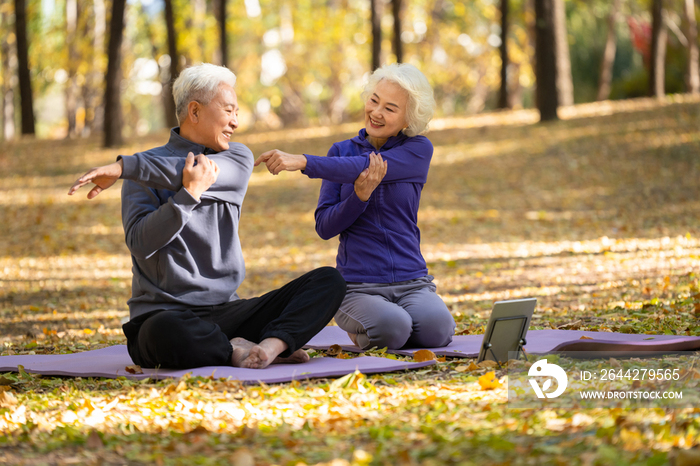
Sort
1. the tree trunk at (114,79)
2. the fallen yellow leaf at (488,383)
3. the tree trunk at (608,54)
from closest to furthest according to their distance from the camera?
1. the fallen yellow leaf at (488,383)
2. the tree trunk at (114,79)
3. the tree trunk at (608,54)

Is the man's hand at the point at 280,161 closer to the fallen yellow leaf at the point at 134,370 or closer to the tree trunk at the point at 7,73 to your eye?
the fallen yellow leaf at the point at 134,370

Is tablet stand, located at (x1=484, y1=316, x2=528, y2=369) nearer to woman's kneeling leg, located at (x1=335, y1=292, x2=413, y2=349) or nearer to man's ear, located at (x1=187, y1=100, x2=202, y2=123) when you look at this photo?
woman's kneeling leg, located at (x1=335, y1=292, x2=413, y2=349)

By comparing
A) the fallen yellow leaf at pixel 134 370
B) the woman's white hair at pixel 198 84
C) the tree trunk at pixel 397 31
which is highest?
the tree trunk at pixel 397 31

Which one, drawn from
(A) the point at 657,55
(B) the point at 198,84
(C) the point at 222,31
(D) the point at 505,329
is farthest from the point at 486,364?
(C) the point at 222,31

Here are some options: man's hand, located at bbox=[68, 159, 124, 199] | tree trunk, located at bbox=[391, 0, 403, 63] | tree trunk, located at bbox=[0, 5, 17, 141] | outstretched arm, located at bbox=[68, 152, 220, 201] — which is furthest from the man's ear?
tree trunk, located at bbox=[0, 5, 17, 141]

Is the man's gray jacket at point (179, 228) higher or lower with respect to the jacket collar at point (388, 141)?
lower

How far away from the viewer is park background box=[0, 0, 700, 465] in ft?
8.12

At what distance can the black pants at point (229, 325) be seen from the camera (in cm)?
339

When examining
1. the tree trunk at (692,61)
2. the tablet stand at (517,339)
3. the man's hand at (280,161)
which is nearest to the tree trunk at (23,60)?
the man's hand at (280,161)

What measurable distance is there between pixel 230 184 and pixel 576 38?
2746cm

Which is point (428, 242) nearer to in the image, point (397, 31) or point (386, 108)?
point (386, 108)

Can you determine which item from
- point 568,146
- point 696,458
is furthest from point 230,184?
point 568,146

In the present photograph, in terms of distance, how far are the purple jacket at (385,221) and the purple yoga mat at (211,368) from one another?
634 mm

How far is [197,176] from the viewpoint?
334 centimetres
